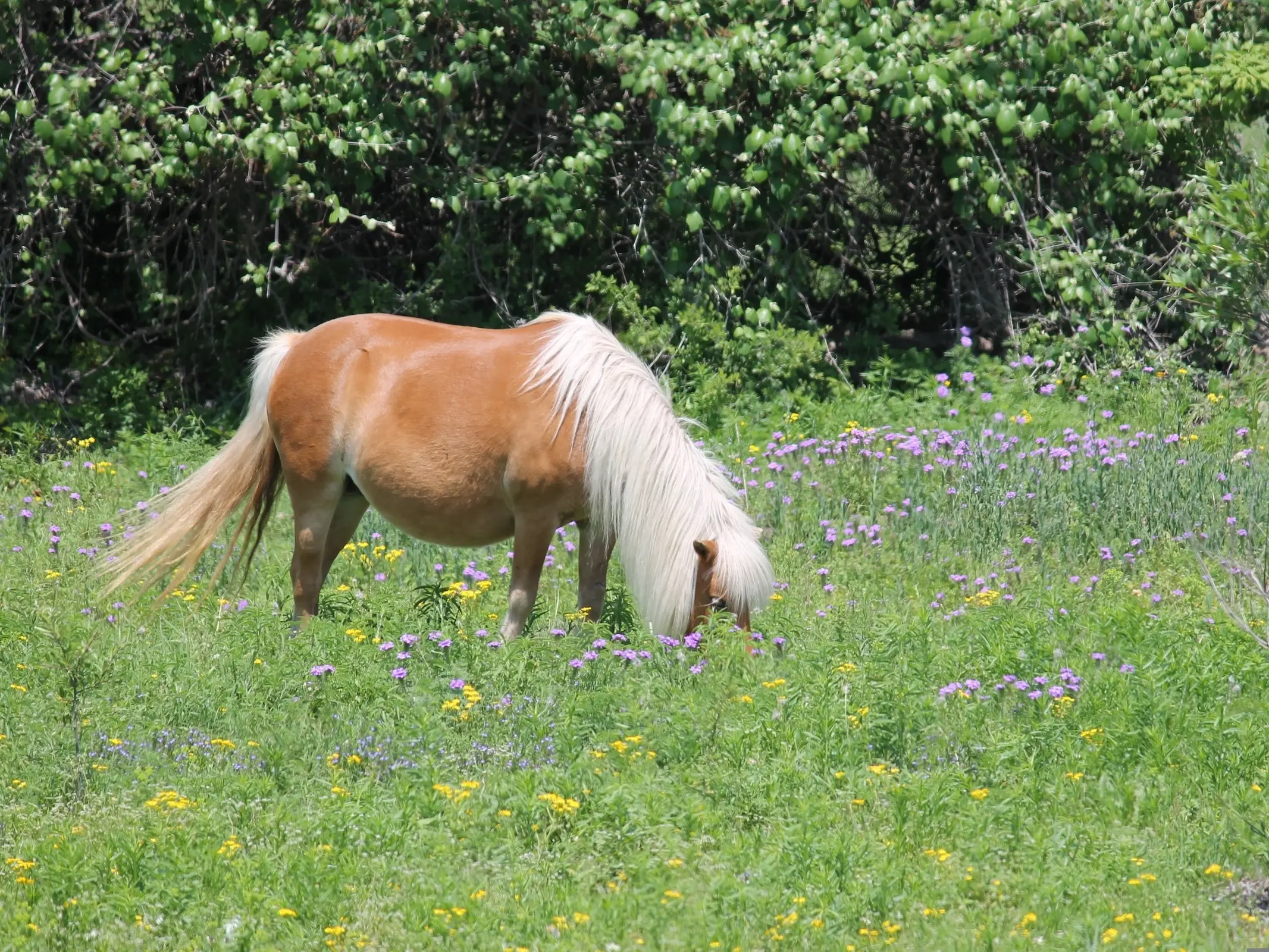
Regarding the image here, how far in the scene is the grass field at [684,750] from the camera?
12.1ft

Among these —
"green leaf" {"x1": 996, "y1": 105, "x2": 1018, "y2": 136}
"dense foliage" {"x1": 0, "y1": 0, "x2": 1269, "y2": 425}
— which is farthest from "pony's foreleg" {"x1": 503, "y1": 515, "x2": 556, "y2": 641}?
"green leaf" {"x1": 996, "y1": 105, "x2": 1018, "y2": 136}

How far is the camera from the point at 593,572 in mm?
5906

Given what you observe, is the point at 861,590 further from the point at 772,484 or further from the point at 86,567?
the point at 86,567

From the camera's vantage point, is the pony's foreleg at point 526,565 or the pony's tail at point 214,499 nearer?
the pony's foreleg at point 526,565

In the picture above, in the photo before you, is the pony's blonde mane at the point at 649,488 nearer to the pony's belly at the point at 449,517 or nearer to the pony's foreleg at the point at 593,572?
the pony's foreleg at the point at 593,572

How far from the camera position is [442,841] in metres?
4.04

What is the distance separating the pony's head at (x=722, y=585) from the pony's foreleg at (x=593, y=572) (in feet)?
1.89

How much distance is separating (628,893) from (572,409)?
232 centimetres

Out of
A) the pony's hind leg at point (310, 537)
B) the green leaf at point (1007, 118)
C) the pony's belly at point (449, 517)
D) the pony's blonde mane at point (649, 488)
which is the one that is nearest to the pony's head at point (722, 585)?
the pony's blonde mane at point (649, 488)

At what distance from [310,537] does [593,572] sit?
1.21 meters

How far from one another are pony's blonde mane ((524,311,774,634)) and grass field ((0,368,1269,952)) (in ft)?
0.73

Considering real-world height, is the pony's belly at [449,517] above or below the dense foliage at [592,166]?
below

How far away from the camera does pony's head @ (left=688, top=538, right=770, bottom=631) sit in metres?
5.32

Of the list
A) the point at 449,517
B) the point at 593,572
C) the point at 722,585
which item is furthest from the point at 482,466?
the point at 722,585
